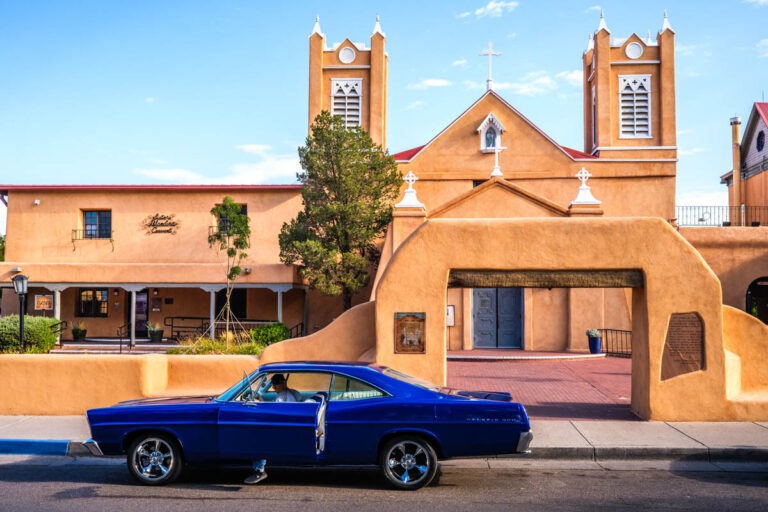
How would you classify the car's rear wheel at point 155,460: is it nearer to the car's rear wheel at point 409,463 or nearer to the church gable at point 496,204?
the car's rear wheel at point 409,463

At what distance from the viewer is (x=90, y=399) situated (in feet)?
41.0

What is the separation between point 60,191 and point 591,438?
2514cm

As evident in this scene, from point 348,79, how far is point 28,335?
1899 centimetres

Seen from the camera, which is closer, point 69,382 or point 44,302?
point 69,382

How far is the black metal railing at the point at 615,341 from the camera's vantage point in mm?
22703

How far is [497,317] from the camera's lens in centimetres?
2450

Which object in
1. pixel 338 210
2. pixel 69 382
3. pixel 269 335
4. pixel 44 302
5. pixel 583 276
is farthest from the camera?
pixel 44 302

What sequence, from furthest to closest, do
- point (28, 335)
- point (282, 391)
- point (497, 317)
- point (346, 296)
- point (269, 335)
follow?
point (346, 296) → point (497, 317) → point (269, 335) → point (28, 335) → point (282, 391)

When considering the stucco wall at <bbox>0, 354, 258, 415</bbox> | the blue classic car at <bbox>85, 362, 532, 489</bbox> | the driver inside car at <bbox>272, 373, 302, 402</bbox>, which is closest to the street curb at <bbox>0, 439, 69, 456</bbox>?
the stucco wall at <bbox>0, 354, 258, 415</bbox>

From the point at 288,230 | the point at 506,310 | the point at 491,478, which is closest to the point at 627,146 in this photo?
the point at 506,310

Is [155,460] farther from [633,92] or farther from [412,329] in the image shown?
[633,92]

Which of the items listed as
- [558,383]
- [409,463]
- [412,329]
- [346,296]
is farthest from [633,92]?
[409,463]

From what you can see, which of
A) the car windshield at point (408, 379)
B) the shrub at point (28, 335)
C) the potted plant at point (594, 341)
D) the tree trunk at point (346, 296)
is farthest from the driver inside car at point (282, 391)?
the tree trunk at point (346, 296)

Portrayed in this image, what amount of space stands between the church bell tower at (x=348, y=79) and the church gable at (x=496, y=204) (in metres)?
7.65
